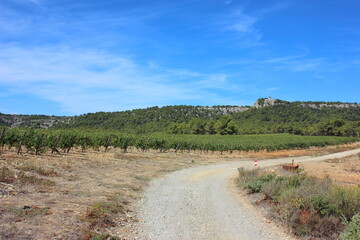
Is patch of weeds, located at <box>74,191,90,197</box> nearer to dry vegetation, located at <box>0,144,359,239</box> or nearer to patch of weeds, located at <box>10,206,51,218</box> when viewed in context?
dry vegetation, located at <box>0,144,359,239</box>

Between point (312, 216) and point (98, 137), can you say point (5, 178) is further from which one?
point (98, 137)

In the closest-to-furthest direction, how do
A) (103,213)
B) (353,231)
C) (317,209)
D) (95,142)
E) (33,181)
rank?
(353,231), (103,213), (317,209), (33,181), (95,142)

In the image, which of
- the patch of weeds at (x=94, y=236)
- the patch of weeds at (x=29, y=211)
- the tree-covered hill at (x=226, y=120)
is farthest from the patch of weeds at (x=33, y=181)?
the tree-covered hill at (x=226, y=120)

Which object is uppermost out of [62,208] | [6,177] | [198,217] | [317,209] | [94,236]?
[6,177]

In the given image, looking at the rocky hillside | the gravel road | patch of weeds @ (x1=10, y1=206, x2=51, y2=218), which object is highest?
the rocky hillside

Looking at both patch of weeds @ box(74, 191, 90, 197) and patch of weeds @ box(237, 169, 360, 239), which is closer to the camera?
patch of weeds @ box(237, 169, 360, 239)

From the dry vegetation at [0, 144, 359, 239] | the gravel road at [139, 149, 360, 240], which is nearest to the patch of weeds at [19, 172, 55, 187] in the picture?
the dry vegetation at [0, 144, 359, 239]

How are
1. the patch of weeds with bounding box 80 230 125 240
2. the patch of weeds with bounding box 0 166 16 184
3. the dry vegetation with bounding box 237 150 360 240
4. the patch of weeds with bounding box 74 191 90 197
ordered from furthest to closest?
the patch of weeds with bounding box 74 191 90 197, the patch of weeds with bounding box 0 166 16 184, the dry vegetation with bounding box 237 150 360 240, the patch of weeds with bounding box 80 230 125 240

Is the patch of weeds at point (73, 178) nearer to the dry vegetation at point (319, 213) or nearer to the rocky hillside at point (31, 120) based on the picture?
the dry vegetation at point (319, 213)

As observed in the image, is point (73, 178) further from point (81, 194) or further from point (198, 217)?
point (198, 217)

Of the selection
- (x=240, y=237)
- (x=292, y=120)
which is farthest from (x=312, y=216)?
(x=292, y=120)

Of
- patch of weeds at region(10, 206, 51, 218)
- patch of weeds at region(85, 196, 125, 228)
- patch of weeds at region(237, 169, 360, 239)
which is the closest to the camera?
patch of weeds at region(10, 206, 51, 218)

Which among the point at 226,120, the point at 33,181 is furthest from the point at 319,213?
the point at 226,120

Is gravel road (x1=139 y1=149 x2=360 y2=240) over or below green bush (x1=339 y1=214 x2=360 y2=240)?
below
